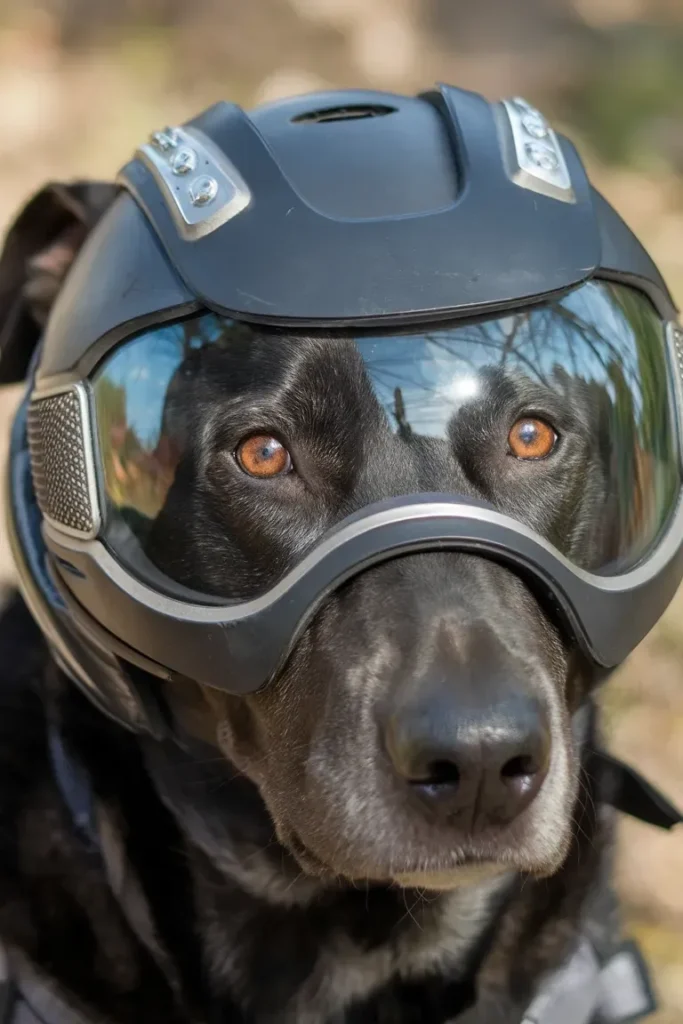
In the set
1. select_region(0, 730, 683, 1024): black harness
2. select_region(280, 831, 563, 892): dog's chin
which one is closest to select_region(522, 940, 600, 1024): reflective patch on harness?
select_region(0, 730, 683, 1024): black harness

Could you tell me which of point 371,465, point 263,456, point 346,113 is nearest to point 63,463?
point 263,456

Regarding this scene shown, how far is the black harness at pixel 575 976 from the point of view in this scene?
2.19 m

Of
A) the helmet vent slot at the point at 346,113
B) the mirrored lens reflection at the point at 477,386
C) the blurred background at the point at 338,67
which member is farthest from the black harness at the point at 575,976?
the blurred background at the point at 338,67

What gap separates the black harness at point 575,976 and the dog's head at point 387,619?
1.62ft

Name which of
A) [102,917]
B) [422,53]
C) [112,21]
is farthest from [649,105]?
[102,917]

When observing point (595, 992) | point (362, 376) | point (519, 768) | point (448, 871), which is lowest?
point (595, 992)

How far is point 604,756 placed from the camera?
240 centimetres

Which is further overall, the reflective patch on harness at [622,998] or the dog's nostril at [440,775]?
the reflective patch on harness at [622,998]

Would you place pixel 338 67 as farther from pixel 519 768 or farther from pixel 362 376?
pixel 519 768

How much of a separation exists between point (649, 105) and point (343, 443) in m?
6.03

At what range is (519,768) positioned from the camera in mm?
1634

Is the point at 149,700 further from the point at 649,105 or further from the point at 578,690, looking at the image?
the point at 649,105

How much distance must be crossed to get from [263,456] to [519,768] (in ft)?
1.91

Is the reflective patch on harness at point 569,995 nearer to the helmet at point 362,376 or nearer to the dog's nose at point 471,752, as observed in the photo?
the helmet at point 362,376
